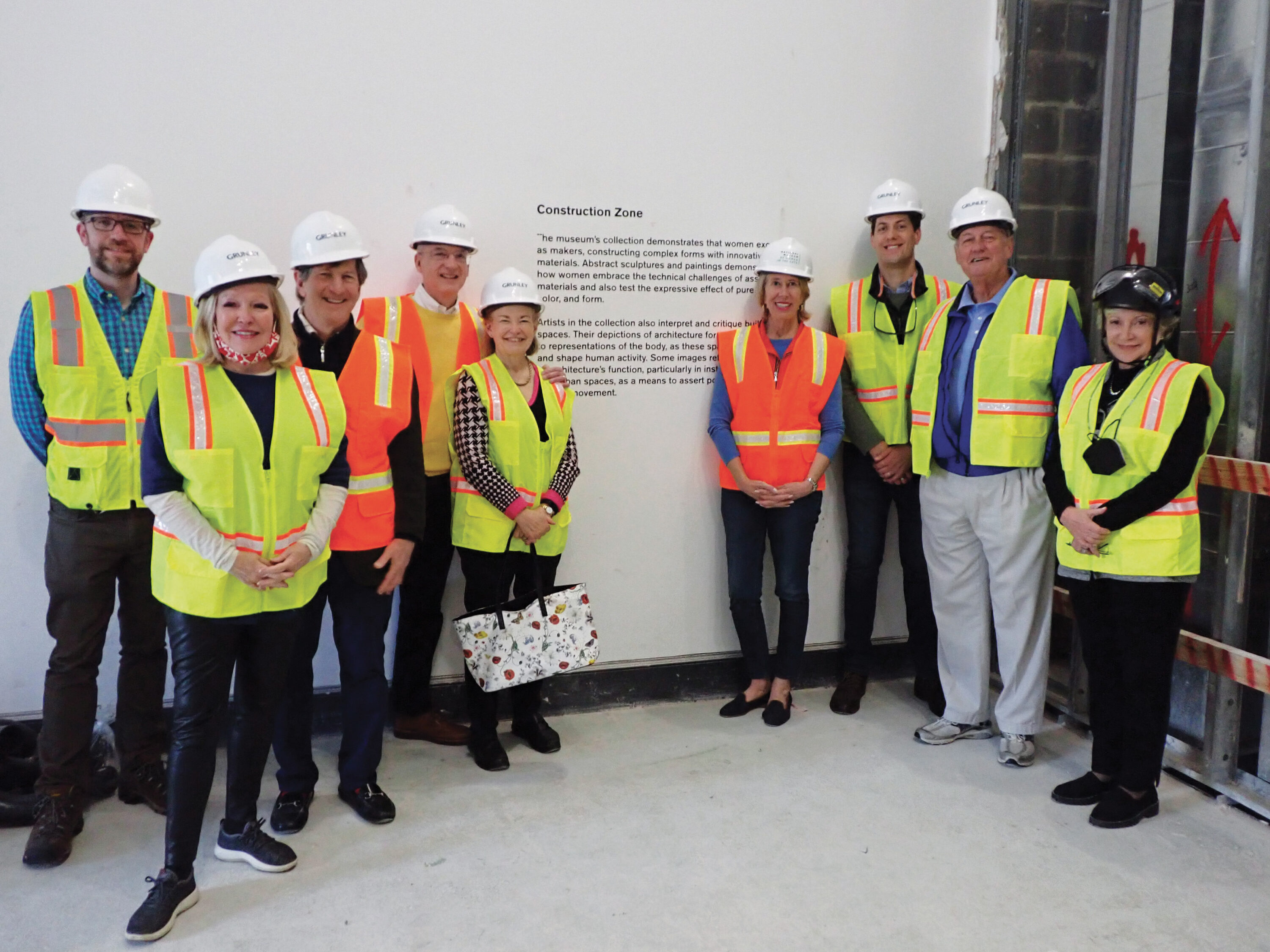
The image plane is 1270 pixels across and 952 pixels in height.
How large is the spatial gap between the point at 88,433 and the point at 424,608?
1218 mm

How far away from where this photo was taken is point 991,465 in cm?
324

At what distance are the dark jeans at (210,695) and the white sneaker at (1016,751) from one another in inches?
90.9

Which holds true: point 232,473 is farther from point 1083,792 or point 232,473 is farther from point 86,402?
point 1083,792

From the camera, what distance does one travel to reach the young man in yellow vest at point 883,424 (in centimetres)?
371

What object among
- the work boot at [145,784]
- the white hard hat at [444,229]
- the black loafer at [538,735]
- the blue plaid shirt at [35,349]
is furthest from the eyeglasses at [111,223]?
the black loafer at [538,735]

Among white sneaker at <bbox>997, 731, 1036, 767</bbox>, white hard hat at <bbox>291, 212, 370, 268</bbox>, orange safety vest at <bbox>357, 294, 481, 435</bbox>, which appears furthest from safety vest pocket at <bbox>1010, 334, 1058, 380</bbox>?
white hard hat at <bbox>291, 212, 370, 268</bbox>

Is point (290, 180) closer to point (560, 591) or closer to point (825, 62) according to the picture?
point (560, 591)

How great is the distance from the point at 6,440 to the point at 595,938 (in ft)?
7.87

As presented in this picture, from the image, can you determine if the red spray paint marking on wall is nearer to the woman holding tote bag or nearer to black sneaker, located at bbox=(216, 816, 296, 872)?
the woman holding tote bag

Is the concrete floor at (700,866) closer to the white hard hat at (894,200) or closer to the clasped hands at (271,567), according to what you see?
the clasped hands at (271,567)

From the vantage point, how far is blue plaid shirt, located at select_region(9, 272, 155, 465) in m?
2.69

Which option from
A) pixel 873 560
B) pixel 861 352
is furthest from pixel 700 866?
pixel 861 352

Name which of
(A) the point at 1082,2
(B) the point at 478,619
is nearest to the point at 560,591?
(B) the point at 478,619

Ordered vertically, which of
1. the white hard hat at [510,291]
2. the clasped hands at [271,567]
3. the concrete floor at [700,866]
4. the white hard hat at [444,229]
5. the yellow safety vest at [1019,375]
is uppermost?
the white hard hat at [444,229]
